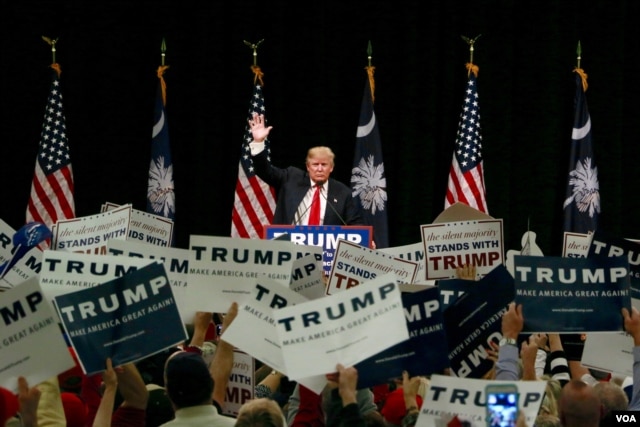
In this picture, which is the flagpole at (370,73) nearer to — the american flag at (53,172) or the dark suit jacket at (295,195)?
the dark suit jacket at (295,195)

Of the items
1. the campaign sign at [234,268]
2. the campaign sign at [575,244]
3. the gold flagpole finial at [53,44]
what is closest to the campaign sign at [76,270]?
the campaign sign at [234,268]

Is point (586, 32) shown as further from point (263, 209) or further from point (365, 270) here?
point (365, 270)

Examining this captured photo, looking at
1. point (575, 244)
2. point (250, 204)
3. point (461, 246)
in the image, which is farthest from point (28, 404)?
point (250, 204)

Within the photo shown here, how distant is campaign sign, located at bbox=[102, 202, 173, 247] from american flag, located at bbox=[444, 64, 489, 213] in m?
4.59

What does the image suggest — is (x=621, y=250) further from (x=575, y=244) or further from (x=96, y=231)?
(x=96, y=231)

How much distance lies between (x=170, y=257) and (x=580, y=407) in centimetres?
215

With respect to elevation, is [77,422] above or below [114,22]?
below

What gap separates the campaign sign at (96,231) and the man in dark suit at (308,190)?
8.57ft

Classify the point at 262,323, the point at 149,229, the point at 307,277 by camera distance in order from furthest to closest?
the point at 149,229, the point at 307,277, the point at 262,323

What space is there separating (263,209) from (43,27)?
109 inches

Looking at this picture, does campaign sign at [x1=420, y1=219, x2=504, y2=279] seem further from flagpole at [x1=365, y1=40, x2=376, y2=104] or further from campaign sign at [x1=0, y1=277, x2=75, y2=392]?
flagpole at [x1=365, y1=40, x2=376, y2=104]

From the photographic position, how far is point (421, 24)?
1171 centimetres

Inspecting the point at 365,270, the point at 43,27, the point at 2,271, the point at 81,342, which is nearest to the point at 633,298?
the point at 365,270

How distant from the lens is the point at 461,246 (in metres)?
6.58
